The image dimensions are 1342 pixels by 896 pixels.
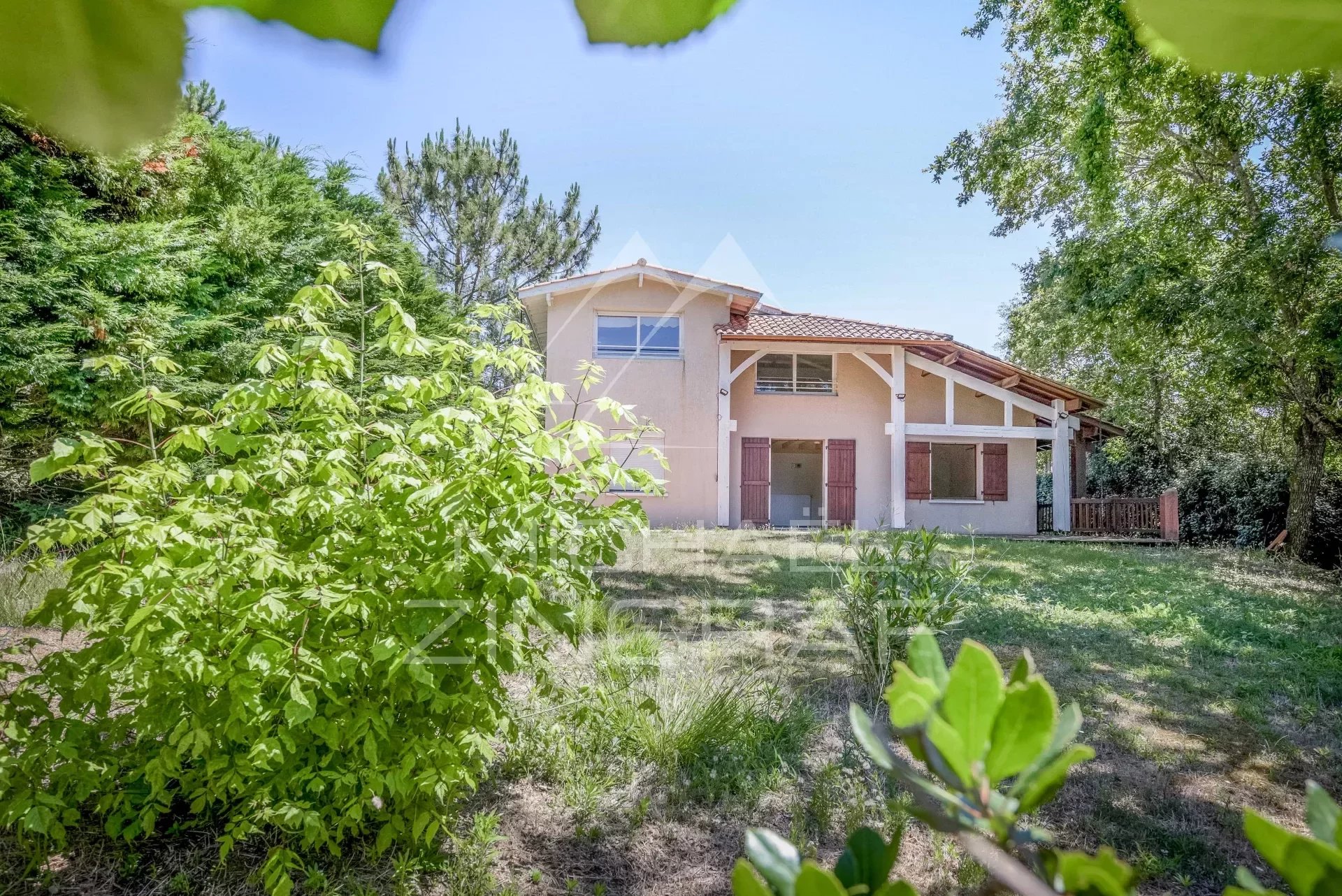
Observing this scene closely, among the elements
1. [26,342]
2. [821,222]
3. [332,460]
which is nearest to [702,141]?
[821,222]

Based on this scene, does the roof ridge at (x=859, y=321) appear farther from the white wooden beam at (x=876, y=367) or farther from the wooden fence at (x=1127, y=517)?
the wooden fence at (x=1127, y=517)

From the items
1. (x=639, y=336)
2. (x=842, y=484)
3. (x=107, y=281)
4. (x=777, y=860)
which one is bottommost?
(x=777, y=860)

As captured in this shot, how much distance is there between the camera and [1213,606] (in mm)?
6328

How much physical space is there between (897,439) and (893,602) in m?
9.58

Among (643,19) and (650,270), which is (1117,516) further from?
(643,19)

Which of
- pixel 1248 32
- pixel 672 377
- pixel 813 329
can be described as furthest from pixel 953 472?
pixel 1248 32

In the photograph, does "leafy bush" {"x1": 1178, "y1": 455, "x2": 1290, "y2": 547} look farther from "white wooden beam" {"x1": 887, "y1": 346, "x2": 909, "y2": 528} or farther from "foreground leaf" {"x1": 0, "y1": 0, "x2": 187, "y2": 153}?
"foreground leaf" {"x1": 0, "y1": 0, "x2": 187, "y2": 153}

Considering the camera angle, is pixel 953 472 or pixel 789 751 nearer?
pixel 789 751

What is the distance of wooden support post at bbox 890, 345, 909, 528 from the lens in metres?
12.7

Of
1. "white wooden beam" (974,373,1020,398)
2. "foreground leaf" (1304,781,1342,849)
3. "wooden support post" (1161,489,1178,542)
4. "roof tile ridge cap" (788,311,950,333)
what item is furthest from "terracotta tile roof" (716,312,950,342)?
"foreground leaf" (1304,781,1342,849)

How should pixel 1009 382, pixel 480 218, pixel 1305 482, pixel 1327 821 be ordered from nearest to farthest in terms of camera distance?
pixel 1327 821
pixel 1305 482
pixel 480 218
pixel 1009 382

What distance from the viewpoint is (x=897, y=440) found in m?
12.8

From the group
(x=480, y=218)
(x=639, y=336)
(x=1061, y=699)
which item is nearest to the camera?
(x=1061, y=699)

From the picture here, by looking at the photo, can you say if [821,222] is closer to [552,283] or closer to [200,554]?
[200,554]
